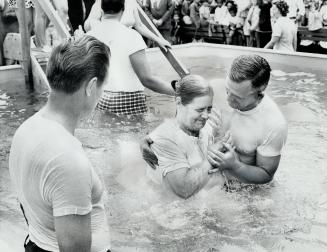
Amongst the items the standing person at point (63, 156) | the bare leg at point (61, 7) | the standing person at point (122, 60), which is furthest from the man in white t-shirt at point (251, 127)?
the bare leg at point (61, 7)

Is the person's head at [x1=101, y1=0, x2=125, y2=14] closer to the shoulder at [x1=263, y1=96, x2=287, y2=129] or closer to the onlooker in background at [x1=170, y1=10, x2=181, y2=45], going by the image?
the shoulder at [x1=263, y1=96, x2=287, y2=129]

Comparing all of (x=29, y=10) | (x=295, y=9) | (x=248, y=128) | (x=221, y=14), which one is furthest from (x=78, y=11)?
(x=248, y=128)

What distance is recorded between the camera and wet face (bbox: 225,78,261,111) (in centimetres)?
345

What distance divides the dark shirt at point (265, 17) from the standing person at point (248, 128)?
7208 millimetres

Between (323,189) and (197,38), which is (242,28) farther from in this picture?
(323,189)

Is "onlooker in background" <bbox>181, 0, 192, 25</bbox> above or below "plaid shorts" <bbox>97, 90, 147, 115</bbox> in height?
above

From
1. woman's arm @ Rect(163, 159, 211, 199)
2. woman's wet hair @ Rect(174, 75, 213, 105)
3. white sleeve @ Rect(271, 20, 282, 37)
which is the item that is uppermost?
woman's wet hair @ Rect(174, 75, 213, 105)

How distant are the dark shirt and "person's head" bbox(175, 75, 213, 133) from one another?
25.4ft

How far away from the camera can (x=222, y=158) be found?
130 inches

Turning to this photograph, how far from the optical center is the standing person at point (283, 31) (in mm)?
8828

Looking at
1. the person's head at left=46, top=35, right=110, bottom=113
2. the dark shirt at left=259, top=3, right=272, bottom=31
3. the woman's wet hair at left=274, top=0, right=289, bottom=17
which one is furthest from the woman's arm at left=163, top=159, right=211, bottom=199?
the dark shirt at left=259, top=3, right=272, bottom=31

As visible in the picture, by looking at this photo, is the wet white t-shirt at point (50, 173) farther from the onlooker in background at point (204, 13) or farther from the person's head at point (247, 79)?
the onlooker in background at point (204, 13)

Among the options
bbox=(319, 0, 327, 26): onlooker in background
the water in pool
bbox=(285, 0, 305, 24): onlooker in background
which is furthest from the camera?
bbox=(285, 0, 305, 24): onlooker in background

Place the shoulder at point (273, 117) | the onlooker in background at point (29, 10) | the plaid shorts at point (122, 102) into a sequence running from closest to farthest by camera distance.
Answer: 1. the shoulder at point (273, 117)
2. the plaid shorts at point (122, 102)
3. the onlooker in background at point (29, 10)
